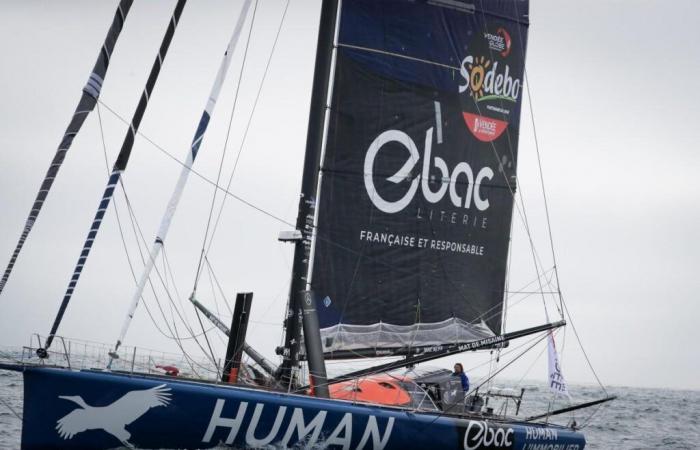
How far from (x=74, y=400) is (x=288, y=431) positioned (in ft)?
9.82

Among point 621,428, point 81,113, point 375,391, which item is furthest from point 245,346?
point 621,428

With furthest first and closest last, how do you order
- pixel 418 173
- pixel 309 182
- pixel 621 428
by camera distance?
pixel 621 428, pixel 418 173, pixel 309 182

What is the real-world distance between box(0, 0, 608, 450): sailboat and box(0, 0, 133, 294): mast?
47 millimetres

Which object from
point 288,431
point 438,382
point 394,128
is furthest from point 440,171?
point 288,431

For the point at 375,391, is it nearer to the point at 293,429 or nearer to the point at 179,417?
the point at 293,429

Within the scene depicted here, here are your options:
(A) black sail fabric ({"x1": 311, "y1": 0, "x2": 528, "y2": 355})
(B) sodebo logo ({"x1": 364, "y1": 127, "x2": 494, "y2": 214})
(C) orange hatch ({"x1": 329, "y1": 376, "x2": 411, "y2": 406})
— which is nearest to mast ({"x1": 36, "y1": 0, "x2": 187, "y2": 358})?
(A) black sail fabric ({"x1": 311, "y1": 0, "x2": 528, "y2": 355})

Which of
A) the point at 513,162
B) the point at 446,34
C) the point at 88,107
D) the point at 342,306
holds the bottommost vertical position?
the point at 342,306

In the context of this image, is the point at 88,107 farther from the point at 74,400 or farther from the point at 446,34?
the point at 446,34

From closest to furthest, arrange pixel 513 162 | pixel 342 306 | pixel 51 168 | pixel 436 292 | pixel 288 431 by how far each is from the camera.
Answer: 1. pixel 51 168
2. pixel 288 431
3. pixel 342 306
4. pixel 436 292
5. pixel 513 162

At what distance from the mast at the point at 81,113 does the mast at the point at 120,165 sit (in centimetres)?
94

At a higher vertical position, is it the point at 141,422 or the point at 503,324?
the point at 503,324

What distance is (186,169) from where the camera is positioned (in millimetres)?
14625

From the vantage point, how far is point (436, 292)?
18609 mm

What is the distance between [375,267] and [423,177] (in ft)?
7.03
